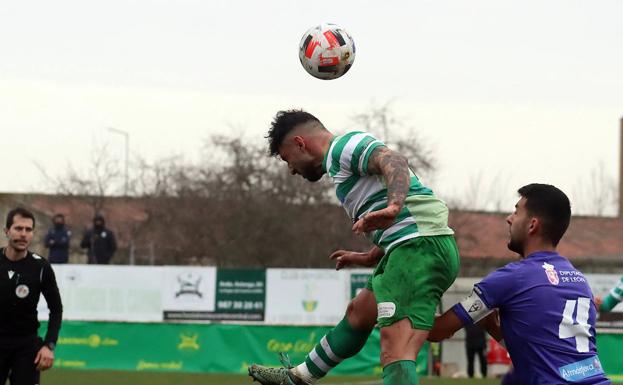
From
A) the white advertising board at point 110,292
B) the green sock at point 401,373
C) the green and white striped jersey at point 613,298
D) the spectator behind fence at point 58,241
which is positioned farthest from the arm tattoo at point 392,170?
the spectator behind fence at point 58,241

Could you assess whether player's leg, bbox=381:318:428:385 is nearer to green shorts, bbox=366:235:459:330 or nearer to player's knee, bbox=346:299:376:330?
green shorts, bbox=366:235:459:330

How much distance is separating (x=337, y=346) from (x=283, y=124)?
56.0 inches

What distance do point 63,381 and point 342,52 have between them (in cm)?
1212

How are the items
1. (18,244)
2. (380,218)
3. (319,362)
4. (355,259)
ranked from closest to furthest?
(380,218) < (319,362) < (355,259) < (18,244)

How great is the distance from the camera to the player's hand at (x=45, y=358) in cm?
955

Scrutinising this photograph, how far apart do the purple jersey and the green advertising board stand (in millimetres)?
18545

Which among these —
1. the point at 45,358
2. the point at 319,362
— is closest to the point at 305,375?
the point at 319,362

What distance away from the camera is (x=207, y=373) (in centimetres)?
2420

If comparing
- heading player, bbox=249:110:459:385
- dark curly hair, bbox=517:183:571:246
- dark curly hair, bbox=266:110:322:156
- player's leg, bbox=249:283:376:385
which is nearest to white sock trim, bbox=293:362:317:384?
player's leg, bbox=249:283:376:385

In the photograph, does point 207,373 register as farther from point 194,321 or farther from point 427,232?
point 427,232

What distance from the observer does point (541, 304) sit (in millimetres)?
6133

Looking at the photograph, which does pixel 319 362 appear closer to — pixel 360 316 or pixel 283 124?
pixel 360 316

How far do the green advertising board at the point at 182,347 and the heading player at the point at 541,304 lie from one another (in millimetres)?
18508

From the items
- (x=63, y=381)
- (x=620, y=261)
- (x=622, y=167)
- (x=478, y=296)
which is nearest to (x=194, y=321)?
(x=63, y=381)
